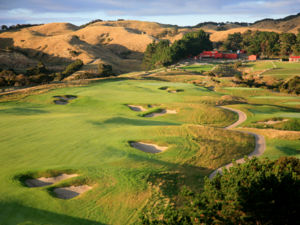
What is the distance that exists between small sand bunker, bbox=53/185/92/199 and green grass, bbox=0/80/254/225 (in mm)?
376

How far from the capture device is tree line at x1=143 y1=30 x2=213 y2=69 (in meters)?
134

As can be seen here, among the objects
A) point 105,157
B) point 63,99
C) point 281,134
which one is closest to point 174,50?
point 63,99

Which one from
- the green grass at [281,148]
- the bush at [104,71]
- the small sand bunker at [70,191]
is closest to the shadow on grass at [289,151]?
the green grass at [281,148]

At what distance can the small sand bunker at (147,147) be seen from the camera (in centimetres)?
2407

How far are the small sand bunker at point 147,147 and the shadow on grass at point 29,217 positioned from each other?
33.9 ft

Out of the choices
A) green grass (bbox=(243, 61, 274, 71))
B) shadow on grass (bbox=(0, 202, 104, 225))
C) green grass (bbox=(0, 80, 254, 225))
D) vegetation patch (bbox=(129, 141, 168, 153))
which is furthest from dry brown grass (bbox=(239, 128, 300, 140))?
green grass (bbox=(243, 61, 274, 71))

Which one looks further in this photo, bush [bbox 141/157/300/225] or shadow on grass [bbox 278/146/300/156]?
shadow on grass [bbox 278/146/300/156]

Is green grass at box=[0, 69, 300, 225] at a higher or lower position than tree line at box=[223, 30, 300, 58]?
lower

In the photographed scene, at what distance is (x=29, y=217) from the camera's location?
45.8 ft

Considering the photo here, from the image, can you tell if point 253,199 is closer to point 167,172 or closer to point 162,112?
point 167,172

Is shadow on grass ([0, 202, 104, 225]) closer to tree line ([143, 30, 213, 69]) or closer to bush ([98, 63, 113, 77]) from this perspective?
bush ([98, 63, 113, 77])

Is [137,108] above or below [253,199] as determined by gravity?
below

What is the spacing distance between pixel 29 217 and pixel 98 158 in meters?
7.64

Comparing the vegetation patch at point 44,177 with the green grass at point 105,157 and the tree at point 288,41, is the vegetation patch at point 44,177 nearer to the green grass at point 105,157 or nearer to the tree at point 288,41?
the green grass at point 105,157
